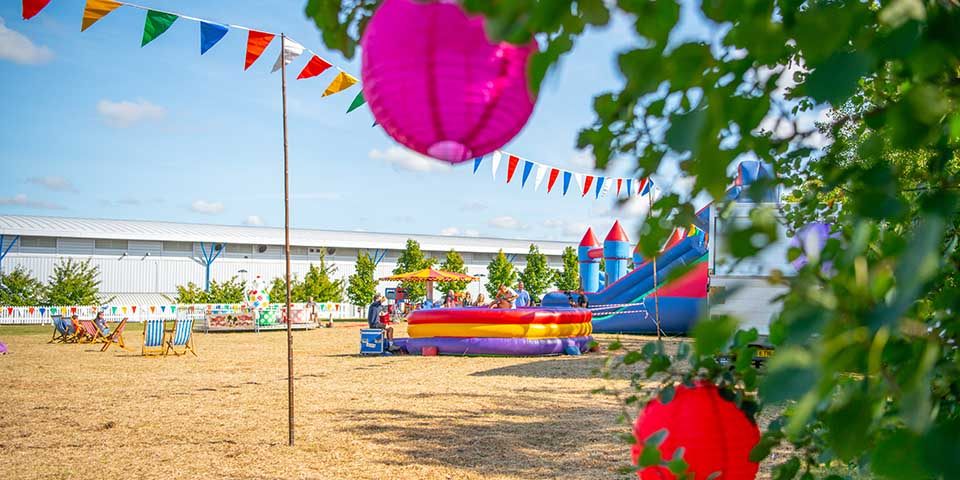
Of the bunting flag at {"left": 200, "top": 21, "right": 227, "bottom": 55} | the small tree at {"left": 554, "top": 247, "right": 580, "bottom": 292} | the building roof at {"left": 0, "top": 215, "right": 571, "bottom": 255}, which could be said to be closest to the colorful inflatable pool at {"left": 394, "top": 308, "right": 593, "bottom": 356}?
the bunting flag at {"left": 200, "top": 21, "right": 227, "bottom": 55}

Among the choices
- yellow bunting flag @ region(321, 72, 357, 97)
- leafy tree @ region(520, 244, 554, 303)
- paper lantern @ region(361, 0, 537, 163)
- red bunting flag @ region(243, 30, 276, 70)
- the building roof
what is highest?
the building roof

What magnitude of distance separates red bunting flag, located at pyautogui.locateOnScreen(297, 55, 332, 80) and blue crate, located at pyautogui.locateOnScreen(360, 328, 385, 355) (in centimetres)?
847

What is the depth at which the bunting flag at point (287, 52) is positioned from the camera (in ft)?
21.8

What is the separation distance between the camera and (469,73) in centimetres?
132

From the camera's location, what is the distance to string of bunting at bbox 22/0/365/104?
6457mm

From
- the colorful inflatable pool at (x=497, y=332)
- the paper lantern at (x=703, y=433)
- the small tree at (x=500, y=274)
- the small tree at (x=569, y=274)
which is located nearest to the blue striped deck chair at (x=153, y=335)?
the colorful inflatable pool at (x=497, y=332)

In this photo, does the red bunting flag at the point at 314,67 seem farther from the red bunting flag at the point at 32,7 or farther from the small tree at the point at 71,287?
the small tree at the point at 71,287

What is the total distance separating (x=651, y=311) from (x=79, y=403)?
49.6 ft

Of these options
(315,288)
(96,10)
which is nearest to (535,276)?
(315,288)

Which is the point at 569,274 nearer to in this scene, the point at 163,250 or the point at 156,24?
the point at 163,250

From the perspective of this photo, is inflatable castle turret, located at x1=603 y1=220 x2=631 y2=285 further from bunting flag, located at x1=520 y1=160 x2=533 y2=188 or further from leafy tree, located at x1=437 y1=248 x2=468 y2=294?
leafy tree, located at x1=437 y1=248 x2=468 y2=294

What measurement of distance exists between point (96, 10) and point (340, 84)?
2447 mm

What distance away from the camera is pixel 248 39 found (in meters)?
7.20

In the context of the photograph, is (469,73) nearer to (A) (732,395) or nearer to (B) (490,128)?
(B) (490,128)
